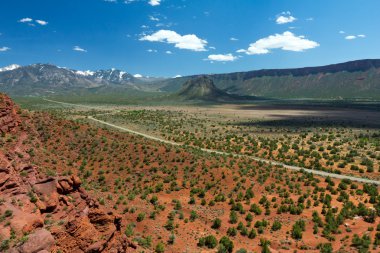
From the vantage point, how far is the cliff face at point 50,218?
17.0 metres

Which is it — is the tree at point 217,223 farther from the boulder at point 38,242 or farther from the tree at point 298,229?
the boulder at point 38,242

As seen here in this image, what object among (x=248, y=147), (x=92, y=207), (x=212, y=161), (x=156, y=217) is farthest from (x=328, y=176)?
(x=92, y=207)

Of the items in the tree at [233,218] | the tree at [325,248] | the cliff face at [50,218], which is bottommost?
the tree at [325,248]

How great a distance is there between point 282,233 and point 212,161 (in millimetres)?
21512

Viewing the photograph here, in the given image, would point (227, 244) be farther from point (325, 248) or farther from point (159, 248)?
point (325, 248)

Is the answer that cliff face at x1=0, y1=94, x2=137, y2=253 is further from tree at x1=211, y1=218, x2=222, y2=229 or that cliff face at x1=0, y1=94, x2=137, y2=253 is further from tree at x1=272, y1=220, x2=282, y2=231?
tree at x1=272, y1=220, x2=282, y2=231

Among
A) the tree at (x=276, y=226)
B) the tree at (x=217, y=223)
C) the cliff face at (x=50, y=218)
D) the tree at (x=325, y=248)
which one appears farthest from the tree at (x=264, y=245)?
the cliff face at (x=50, y=218)

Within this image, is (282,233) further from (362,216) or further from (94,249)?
(94,249)

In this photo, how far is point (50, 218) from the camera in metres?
20.9

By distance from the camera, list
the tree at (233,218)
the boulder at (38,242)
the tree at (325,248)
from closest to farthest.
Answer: the boulder at (38,242)
the tree at (325,248)
the tree at (233,218)

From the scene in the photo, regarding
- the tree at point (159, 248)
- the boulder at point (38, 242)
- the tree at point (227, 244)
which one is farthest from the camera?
the tree at point (227, 244)

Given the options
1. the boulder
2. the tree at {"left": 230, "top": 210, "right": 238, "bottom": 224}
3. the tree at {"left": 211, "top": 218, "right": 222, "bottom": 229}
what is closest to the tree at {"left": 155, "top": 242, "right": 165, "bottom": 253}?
the tree at {"left": 211, "top": 218, "right": 222, "bottom": 229}

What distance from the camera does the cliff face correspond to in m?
17.0

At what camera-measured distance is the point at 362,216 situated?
33.5 meters
